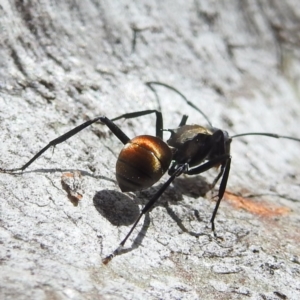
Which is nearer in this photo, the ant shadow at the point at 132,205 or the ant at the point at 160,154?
the ant shadow at the point at 132,205

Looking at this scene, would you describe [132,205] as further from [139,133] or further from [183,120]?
[183,120]

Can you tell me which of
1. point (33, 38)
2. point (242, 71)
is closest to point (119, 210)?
point (33, 38)

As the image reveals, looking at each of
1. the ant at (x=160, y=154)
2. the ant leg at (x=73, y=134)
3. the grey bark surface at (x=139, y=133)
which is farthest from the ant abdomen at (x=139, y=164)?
the ant leg at (x=73, y=134)

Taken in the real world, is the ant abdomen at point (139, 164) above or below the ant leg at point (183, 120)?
below

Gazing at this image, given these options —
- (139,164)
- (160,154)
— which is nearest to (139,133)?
(160,154)

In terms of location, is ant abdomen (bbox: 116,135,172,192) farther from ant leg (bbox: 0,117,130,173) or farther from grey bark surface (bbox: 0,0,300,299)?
ant leg (bbox: 0,117,130,173)

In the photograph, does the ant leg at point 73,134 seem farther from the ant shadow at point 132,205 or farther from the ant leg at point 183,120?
the ant leg at point 183,120

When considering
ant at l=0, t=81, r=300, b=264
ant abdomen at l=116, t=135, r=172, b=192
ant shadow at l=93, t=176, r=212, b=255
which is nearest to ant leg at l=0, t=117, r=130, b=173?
ant at l=0, t=81, r=300, b=264
